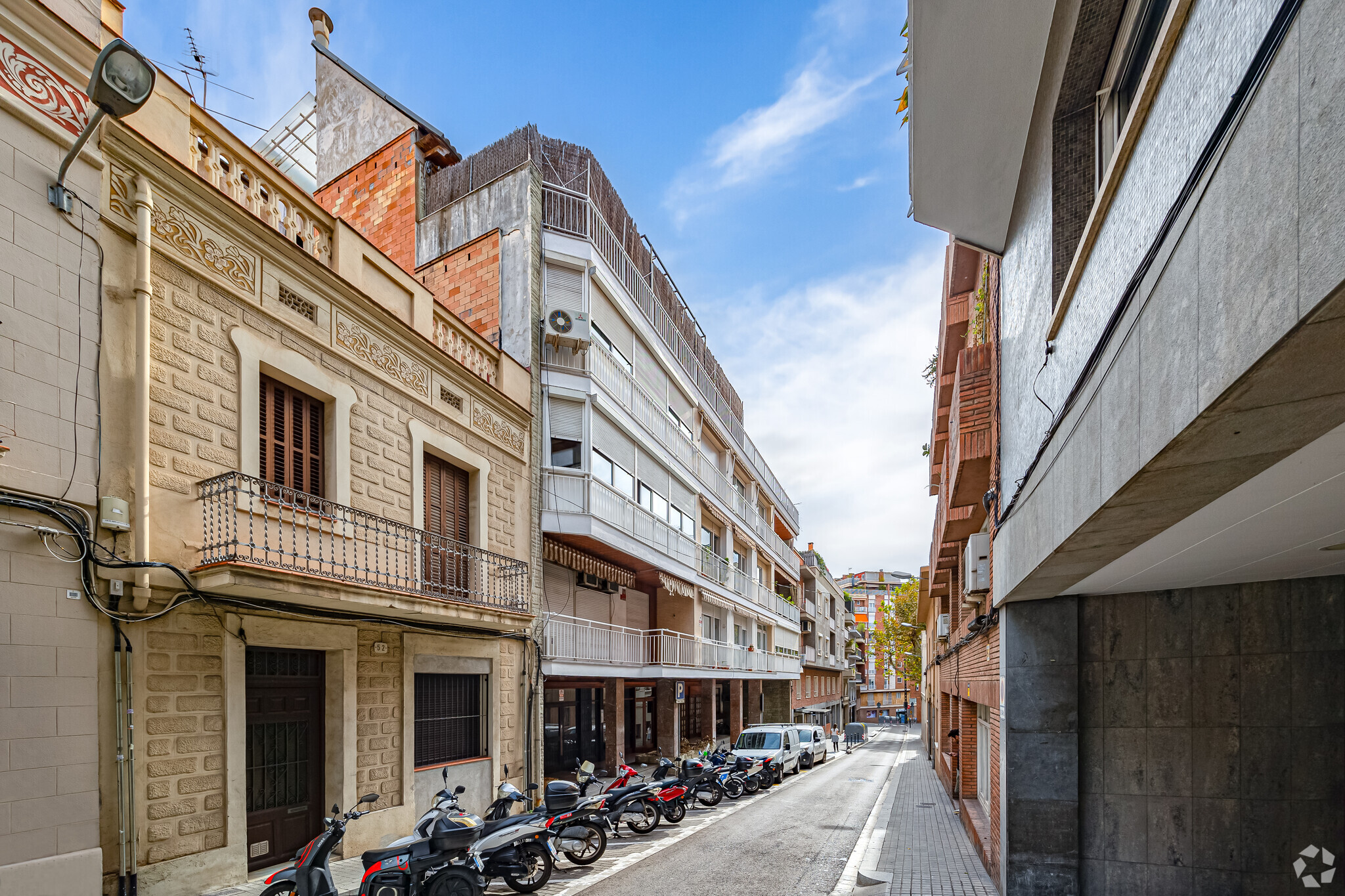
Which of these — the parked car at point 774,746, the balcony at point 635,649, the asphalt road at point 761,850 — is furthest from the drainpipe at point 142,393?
the parked car at point 774,746

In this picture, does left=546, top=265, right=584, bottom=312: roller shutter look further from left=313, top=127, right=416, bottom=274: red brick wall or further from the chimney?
the chimney

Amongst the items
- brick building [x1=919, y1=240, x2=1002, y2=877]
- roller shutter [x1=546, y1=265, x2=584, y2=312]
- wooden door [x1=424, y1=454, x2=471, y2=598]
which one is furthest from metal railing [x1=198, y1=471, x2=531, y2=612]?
brick building [x1=919, y1=240, x2=1002, y2=877]

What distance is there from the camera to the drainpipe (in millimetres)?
7043

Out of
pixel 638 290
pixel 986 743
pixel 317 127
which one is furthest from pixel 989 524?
pixel 317 127

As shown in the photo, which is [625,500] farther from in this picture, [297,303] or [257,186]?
[257,186]

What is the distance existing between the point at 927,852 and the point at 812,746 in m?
14.8

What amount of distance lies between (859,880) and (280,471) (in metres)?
→ 8.54

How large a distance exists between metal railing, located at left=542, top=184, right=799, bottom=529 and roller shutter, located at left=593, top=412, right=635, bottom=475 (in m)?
3.63

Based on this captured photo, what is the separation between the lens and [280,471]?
30.0 ft

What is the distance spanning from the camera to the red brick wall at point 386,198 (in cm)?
1697

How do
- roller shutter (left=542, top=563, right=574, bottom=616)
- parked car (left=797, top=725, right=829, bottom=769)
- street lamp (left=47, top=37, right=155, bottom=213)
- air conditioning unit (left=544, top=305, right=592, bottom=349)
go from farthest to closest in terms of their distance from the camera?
parked car (left=797, top=725, right=829, bottom=769) < roller shutter (left=542, top=563, right=574, bottom=616) < air conditioning unit (left=544, top=305, right=592, bottom=349) < street lamp (left=47, top=37, right=155, bottom=213)

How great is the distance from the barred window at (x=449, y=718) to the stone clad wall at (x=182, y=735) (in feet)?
11.8

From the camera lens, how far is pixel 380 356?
1087 centimetres

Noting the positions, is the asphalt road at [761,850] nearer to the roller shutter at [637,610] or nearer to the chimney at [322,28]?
the roller shutter at [637,610]
